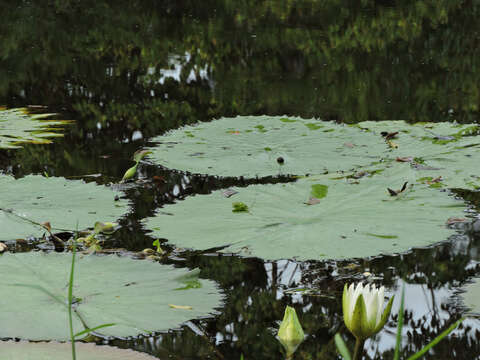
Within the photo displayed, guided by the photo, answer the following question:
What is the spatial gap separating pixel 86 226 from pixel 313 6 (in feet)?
19.6

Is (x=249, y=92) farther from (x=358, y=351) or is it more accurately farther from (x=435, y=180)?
(x=358, y=351)

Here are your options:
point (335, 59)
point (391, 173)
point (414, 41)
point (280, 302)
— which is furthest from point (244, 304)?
point (414, 41)

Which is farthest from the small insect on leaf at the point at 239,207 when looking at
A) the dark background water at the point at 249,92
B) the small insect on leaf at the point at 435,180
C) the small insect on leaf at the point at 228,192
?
the small insect on leaf at the point at 435,180

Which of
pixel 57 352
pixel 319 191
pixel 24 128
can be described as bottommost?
pixel 57 352

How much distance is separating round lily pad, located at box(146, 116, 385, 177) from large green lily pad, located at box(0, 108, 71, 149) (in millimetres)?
632

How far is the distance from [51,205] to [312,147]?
1.04 m

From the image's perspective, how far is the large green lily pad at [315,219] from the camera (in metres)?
1.66

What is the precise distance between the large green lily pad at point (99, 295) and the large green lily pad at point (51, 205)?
0.71ft

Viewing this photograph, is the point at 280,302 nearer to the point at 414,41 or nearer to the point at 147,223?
the point at 147,223

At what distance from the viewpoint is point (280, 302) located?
5.01ft

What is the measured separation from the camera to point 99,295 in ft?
4.58

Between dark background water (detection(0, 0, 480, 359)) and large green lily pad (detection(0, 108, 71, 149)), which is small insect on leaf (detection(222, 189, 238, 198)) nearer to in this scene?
dark background water (detection(0, 0, 480, 359))

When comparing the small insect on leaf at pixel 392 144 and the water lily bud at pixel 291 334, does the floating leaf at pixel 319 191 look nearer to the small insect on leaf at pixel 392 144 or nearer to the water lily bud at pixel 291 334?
the small insect on leaf at pixel 392 144

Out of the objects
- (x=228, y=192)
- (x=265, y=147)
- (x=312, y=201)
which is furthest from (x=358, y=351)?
(x=265, y=147)
